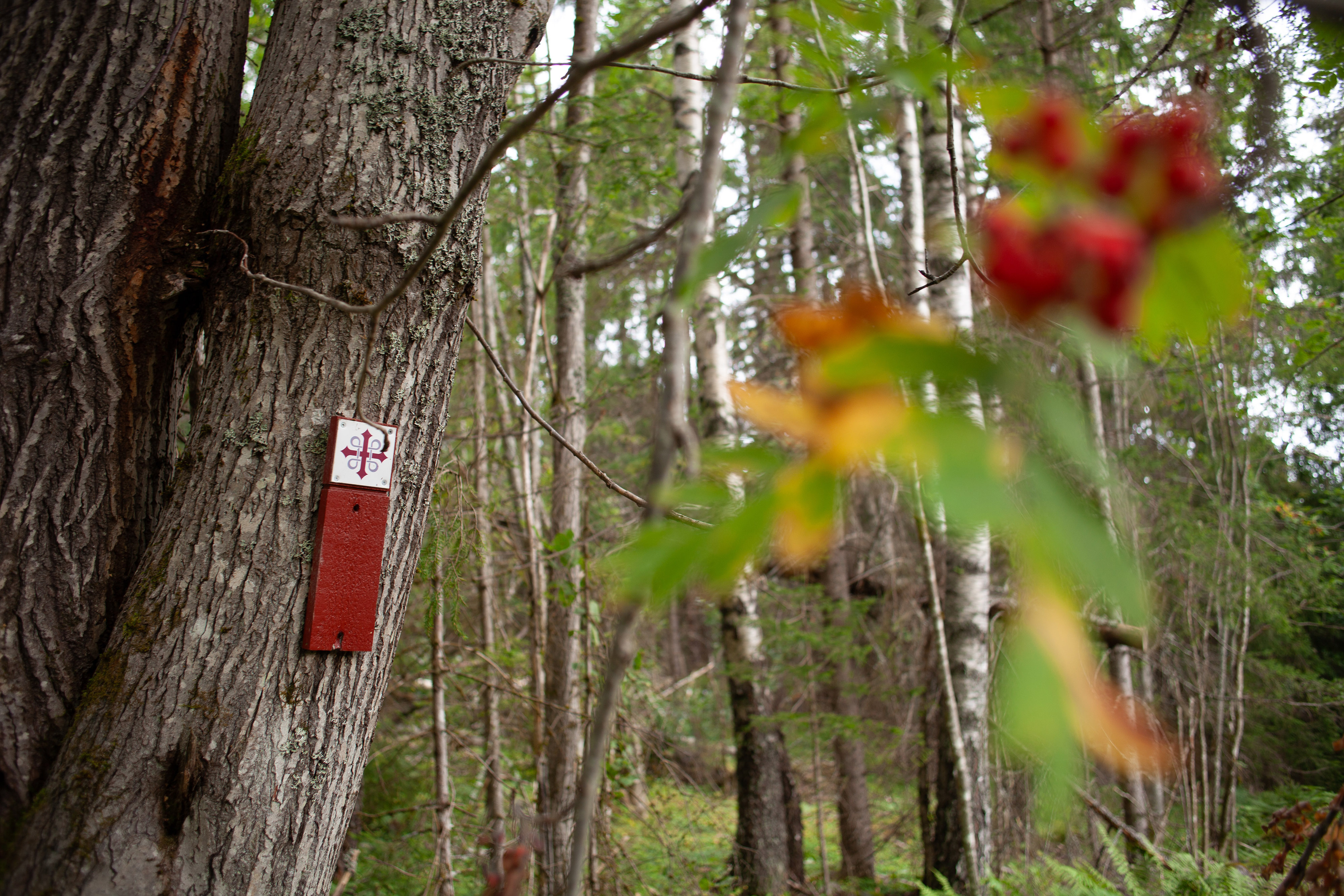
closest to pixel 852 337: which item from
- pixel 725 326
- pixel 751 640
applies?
pixel 751 640

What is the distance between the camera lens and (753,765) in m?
4.19

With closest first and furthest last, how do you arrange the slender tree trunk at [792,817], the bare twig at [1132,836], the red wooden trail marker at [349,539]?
the red wooden trail marker at [349,539]
the bare twig at [1132,836]
the slender tree trunk at [792,817]

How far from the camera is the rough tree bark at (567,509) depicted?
9.89 ft

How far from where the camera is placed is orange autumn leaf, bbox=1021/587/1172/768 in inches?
12.3

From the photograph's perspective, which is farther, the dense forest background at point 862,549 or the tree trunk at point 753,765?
the tree trunk at point 753,765

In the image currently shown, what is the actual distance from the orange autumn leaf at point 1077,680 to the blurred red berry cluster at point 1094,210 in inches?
5.1

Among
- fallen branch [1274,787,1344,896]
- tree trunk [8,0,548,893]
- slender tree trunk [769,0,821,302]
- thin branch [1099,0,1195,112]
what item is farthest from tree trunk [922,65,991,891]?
tree trunk [8,0,548,893]

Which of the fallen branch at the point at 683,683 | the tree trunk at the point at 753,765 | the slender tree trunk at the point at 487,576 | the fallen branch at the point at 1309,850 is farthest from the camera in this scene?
the fallen branch at the point at 683,683

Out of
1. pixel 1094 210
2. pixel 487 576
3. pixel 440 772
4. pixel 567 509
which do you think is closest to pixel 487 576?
pixel 487 576

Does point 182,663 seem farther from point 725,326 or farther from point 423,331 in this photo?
point 725,326

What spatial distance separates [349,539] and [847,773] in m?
5.05

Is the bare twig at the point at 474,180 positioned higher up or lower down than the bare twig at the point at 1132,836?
higher up

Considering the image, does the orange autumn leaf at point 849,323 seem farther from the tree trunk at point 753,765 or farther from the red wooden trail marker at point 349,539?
the tree trunk at point 753,765

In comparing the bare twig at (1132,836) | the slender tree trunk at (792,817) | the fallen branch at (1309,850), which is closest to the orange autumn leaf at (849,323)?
the fallen branch at (1309,850)
